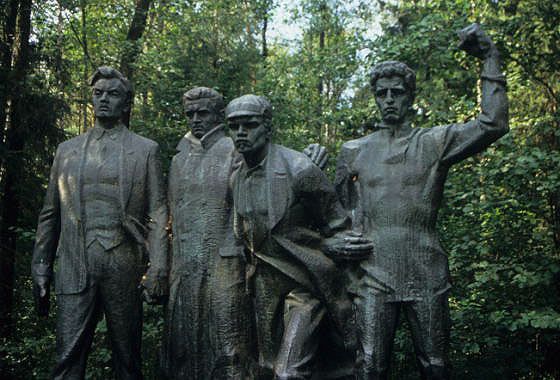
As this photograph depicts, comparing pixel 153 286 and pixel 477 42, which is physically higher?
pixel 477 42

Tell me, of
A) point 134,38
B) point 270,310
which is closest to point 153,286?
point 270,310

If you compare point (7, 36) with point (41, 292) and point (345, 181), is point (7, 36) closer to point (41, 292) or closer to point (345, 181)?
point (41, 292)

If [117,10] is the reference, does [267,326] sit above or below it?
below

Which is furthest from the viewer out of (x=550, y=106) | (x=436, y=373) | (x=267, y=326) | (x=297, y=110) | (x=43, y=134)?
(x=297, y=110)

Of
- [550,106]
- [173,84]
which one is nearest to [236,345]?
[173,84]

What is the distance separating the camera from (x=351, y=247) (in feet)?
19.2

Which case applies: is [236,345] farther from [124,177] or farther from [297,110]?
[297,110]

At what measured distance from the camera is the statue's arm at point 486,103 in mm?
5555

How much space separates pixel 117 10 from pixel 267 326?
36.3ft

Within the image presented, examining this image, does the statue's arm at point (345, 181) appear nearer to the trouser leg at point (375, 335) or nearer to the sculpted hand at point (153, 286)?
the trouser leg at point (375, 335)

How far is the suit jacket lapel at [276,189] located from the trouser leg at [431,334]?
1195mm

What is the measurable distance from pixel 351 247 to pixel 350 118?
8670 millimetres

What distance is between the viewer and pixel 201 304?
6.46 m

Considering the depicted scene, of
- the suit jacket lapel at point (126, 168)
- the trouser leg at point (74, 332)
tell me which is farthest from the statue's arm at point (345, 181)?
the trouser leg at point (74, 332)
